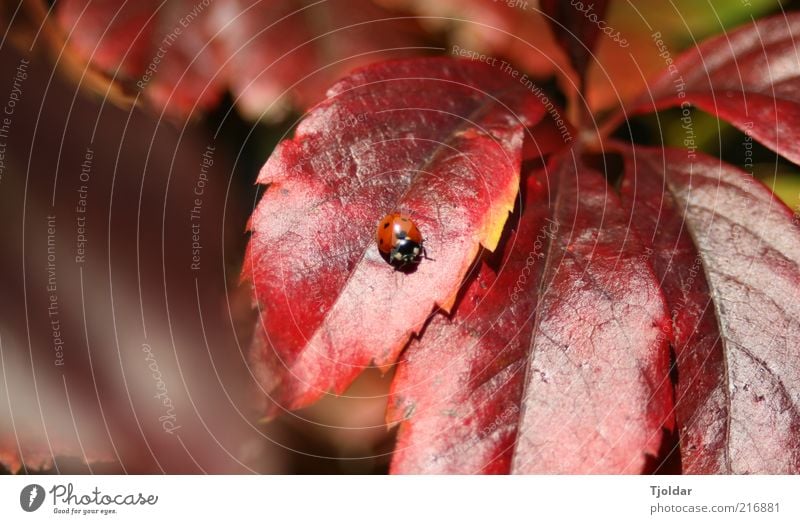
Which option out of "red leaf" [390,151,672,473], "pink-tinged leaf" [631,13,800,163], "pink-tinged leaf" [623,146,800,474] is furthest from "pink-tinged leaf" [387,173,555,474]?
"pink-tinged leaf" [631,13,800,163]

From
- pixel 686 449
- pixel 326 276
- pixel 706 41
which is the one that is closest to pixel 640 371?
pixel 686 449

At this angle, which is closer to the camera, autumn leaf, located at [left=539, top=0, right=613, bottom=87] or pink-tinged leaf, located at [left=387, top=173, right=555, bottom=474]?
pink-tinged leaf, located at [left=387, top=173, right=555, bottom=474]

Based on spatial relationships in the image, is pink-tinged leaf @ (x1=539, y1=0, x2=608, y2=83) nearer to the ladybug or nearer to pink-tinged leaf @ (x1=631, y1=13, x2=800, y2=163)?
pink-tinged leaf @ (x1=631, y1=13, x2=800, y2=163)
